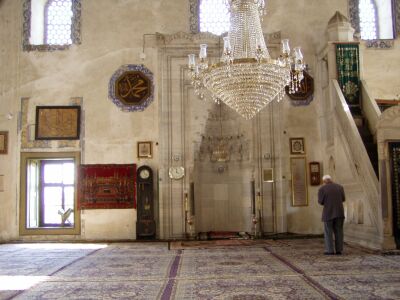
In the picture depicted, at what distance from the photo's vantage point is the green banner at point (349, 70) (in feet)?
25.3

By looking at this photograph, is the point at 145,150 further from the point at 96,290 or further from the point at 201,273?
the point at 96,290

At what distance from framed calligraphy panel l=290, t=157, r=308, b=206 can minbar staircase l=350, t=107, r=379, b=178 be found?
1260mm

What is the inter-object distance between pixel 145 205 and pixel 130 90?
6.36ft

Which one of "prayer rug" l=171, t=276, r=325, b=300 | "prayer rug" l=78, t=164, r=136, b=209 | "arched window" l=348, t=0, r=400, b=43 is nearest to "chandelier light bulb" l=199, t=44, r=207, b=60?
"prayer rug" l=171, t=276, r=325, b=300

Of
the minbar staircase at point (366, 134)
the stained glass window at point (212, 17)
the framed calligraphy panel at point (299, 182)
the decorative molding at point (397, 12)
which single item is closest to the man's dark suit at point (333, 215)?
the minbar staircase at point (366, 134)

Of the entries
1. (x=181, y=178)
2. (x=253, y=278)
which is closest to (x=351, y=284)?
(x=253, y=278)

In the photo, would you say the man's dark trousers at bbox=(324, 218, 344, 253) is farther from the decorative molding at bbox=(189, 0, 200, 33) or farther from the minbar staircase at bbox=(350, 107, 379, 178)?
the decorative molding at bbox=(189, 0, 200, 33)

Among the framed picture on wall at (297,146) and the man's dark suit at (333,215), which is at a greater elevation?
the framed picture on wall at (297,146)

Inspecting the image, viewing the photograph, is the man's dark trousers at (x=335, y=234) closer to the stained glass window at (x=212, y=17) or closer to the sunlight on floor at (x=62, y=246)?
the sunlight on floor at (x=62, y=246)

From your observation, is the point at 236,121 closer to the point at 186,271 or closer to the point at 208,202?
the point at 208,202

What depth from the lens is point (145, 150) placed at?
842 centimetres

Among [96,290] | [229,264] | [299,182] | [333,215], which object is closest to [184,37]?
[299,182]

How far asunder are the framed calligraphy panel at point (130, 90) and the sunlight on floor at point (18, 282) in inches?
171

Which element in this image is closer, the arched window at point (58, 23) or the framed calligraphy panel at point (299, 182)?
the framed calligraphy panel at point (299, 182)
